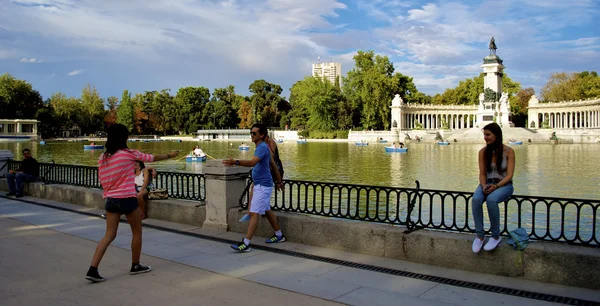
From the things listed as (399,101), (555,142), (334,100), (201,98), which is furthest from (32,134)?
(555,142)

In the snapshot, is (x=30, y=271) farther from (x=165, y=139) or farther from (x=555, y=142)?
(x=165, y=139)

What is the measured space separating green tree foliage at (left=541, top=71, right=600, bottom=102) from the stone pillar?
111114 mm

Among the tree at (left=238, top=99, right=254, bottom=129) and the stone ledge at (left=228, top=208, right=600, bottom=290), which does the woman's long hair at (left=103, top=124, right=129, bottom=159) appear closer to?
the stone ledge at (left=228, top=208, right=600, bottom=290)

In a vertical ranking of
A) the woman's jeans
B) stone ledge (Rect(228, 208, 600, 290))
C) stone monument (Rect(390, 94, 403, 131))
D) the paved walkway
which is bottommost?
the paved walkway

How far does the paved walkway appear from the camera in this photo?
19.0 feet

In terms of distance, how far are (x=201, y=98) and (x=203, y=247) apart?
→ 133479 millimetres

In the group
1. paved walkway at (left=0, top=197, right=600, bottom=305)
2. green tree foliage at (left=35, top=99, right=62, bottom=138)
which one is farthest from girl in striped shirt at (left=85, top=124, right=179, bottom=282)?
green tree foliage at (left=35, top=99, right=62, bottom=138)

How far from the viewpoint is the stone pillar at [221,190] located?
968cm

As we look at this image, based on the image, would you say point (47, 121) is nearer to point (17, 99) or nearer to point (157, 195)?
point (17, 99)

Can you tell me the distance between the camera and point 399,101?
10394 centimetres

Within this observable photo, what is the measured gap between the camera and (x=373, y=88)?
103812 mm

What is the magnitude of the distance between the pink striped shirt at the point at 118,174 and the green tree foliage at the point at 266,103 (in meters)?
117

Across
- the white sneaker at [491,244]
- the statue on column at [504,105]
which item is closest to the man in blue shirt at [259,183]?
the white sneaker at [491,244]

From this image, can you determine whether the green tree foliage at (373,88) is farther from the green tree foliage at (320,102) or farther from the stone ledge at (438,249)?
the stone ledge at (438,249)
